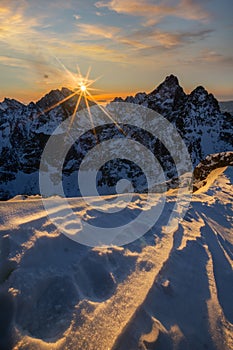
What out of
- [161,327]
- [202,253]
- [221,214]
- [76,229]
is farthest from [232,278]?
[221,214]

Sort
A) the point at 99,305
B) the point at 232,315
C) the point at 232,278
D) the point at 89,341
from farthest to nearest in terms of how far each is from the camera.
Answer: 1. the point at 232,278
2. the point at 232,315
3. the point at 99,305
4. the point at 89,341

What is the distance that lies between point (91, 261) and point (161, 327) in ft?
4.94

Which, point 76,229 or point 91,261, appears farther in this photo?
point 76,229

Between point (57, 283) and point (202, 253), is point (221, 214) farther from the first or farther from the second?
point (57, 283)

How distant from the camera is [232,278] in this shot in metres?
5.29

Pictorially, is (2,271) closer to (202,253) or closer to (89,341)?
(89,341)

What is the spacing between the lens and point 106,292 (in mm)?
4273

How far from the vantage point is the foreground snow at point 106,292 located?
3.53 meters

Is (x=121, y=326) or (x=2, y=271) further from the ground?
(x=2, y=271)

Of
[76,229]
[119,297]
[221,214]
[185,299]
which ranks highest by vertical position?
[76,229]

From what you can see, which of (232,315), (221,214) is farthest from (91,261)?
(221,214)

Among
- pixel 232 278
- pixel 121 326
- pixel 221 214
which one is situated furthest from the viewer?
pixel 221 214

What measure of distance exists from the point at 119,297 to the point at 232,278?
237cm

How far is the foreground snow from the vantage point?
353 centimetres
